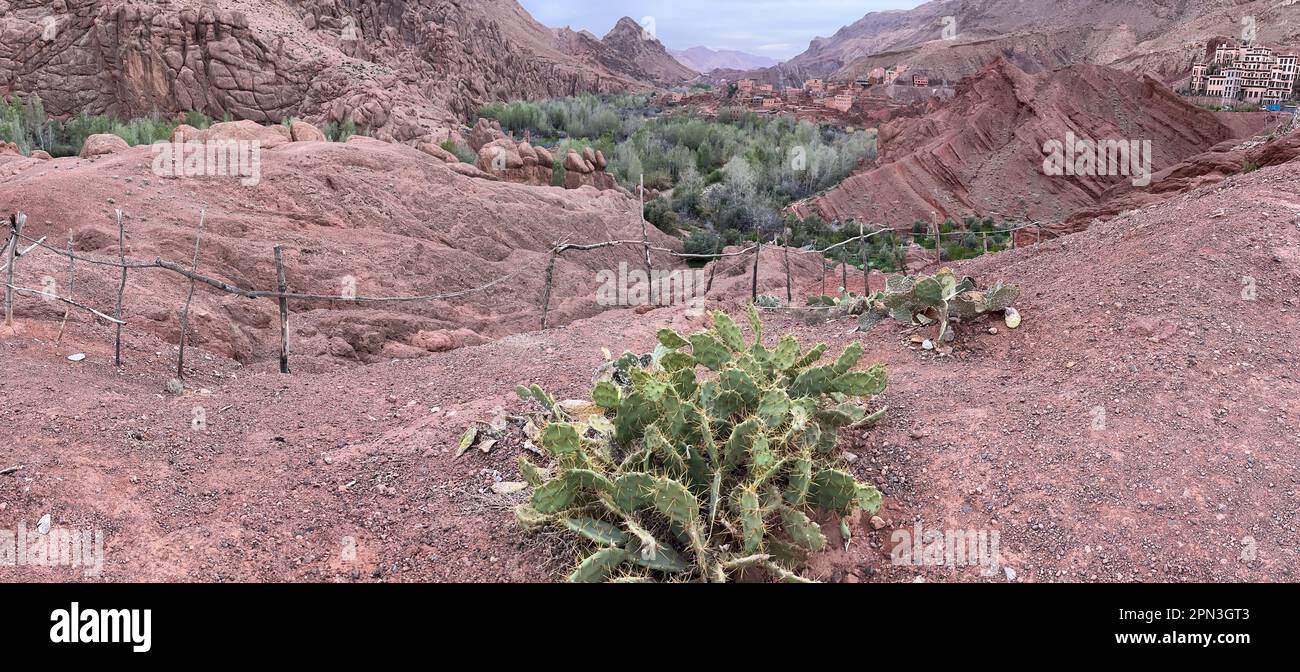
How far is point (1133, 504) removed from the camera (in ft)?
10.9

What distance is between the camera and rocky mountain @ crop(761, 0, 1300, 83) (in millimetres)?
41625

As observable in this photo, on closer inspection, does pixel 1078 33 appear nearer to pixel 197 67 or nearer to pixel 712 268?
pixel 197 67

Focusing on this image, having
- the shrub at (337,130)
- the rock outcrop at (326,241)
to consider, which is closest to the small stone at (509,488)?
the rock outcrop at (326,241)

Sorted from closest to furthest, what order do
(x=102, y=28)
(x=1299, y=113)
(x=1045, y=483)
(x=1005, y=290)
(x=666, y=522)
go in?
(x=666, y=522) → (x=1045, y=483) → (x=1005, y=290) → (x=1299, y=113) → (x=102, y=28)

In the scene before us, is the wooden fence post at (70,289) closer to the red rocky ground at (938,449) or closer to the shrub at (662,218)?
the red rocky ground at (938,449)

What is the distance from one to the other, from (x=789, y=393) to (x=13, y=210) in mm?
11296

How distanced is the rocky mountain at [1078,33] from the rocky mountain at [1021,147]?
1423cm

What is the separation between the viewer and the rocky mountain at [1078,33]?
137 ft

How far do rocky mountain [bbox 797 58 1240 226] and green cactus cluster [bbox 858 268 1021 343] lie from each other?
15.0 m

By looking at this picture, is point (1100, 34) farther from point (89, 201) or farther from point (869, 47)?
point (89, 201)

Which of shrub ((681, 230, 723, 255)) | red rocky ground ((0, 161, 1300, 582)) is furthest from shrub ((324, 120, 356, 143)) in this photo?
red rocky ground ((0, 161, 1300, 582))

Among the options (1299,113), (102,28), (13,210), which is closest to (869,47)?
(102,28)

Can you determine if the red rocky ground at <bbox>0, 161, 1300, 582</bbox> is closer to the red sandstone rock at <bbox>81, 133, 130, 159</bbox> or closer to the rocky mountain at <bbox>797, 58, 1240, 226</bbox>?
the red sandstone rock at <bbox>81, 133, 130, 159</bbox>

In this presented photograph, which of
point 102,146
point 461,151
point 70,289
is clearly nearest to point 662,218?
point 461,151
